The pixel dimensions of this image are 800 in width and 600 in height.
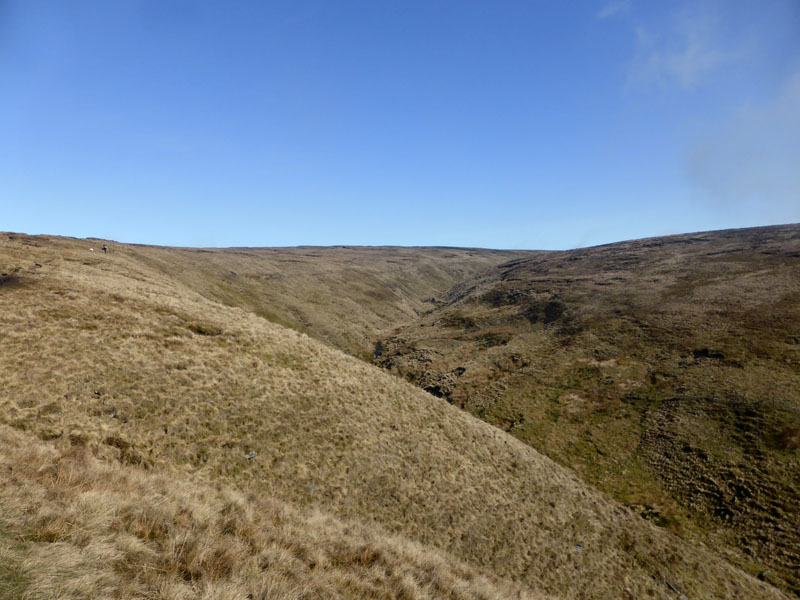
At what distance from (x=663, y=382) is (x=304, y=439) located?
4163 centimetres

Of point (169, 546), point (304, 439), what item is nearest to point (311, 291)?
point (304, 439)

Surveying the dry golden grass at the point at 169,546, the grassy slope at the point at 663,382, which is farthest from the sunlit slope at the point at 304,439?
the grassy slope at the point at 663,382

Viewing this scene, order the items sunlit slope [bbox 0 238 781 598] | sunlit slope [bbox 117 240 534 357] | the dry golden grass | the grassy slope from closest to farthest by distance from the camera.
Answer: the dry golden grass → sunlit slope [bbox 0 238 781 598] → the grassy slope → sunlit slope [bbox 117 240 534 357]

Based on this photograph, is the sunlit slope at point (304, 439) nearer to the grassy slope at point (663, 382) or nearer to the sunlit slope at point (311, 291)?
the grassy slope at point (663, 382)

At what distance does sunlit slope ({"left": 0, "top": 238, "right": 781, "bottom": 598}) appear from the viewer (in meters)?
17.5

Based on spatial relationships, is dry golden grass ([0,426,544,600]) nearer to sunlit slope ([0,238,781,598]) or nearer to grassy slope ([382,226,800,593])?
sunlit slope ([0,238,781,598])

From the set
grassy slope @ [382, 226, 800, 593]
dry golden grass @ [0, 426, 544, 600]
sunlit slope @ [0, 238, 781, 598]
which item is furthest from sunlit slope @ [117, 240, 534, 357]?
dry golden grass @ [0, 426, 544, 600]

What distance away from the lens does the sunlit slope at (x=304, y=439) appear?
17.5 metres

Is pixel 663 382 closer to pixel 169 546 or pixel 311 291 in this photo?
pixel 169 546

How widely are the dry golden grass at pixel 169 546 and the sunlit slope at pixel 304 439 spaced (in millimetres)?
3159

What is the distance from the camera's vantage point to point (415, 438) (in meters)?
25.7

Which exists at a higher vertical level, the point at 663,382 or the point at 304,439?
the point at 663,382

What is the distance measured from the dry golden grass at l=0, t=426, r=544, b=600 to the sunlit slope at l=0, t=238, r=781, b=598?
3.16 metres

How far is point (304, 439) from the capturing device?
2134 cm
